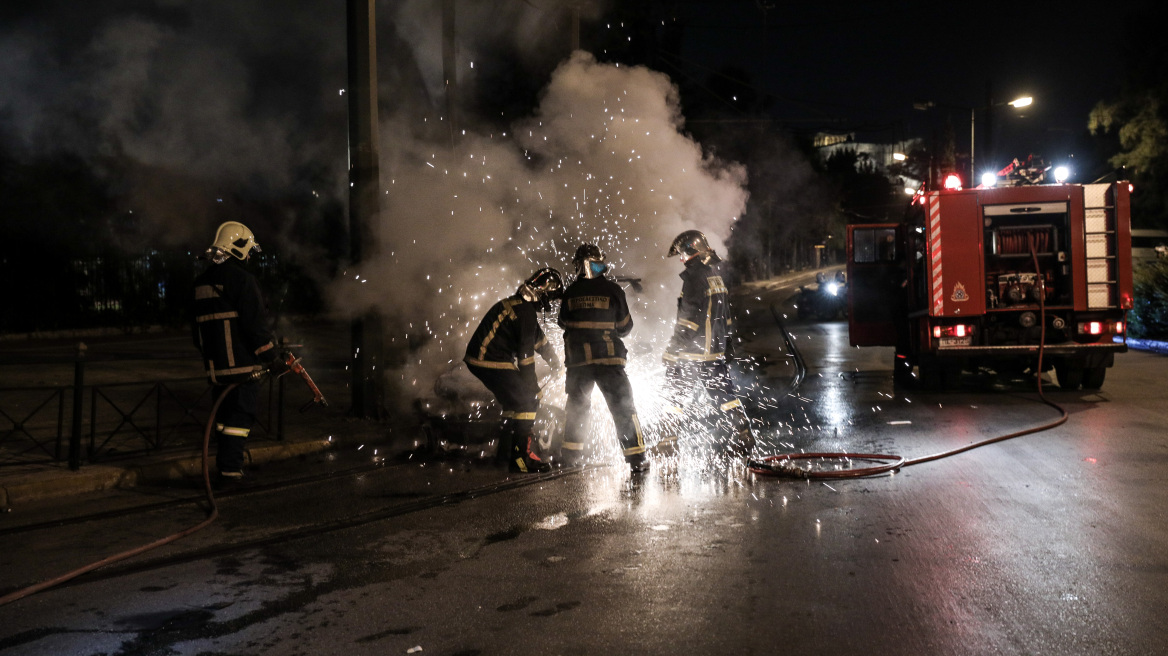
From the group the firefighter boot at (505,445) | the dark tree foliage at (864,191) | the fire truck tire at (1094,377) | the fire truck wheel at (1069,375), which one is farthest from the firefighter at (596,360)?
the dark tree foliage at (864,191)

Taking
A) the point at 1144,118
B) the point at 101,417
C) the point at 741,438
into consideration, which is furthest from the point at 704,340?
the point at 1144,118

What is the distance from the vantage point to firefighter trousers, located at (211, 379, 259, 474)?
6.77 meters

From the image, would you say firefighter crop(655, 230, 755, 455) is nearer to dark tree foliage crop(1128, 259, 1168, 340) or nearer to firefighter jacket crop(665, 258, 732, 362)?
firefighter jacket crop(665, 258, 732, 362)

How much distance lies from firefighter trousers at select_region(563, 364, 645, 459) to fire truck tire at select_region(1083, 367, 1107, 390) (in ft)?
23.7

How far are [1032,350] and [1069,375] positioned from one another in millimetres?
732

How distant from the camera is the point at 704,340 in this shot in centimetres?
796

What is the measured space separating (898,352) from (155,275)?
14.9 metres

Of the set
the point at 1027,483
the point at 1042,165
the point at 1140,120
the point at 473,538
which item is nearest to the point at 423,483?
the point at 473,538

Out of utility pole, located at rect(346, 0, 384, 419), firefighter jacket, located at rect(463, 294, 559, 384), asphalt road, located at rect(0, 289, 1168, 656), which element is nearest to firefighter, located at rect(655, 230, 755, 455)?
asphalt road, located at rect(0, 289, 1168, 656)

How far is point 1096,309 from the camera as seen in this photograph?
11125 millimetres

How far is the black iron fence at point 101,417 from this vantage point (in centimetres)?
713

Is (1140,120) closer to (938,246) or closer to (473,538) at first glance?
(938,246)

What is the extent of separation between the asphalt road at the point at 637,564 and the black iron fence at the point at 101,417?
102 centimetres

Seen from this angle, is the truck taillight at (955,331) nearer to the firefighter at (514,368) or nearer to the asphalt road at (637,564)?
the asphalt road at (637,564)
